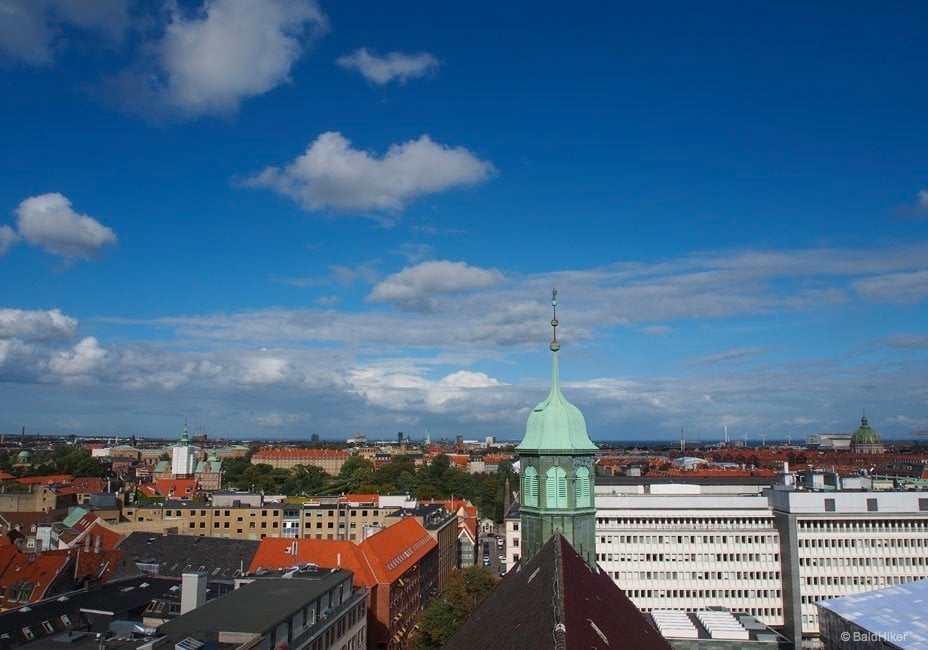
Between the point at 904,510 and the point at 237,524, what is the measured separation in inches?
3087

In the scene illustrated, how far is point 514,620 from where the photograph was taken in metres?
20.2

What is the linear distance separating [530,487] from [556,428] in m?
2.44

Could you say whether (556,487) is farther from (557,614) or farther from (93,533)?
(93,533)

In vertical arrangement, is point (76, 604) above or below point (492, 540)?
above

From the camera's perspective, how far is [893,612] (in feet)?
147

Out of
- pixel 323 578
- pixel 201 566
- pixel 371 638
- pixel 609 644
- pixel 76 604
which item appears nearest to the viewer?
pixel 609 644

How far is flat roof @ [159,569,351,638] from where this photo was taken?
40281mm

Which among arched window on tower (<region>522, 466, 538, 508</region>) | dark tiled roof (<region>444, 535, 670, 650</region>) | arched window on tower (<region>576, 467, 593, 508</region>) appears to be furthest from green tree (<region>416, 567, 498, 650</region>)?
dark tiled roof (<region>444, 535, 670, 650</region>)

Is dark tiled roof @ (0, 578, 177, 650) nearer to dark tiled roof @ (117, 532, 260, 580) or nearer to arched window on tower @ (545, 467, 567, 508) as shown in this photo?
dark tiled roof @ (117, 532, 260, 580)

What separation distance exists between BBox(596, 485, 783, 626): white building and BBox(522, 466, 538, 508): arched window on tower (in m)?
52.1

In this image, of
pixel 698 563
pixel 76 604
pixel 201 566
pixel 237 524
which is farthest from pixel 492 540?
pixel 76 604

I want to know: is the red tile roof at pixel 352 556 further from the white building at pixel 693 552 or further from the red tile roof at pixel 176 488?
the red tile roof at pixel 176 488

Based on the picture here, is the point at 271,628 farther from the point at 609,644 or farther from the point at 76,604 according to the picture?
the point at 609,644

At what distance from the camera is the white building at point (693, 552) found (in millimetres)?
78812
